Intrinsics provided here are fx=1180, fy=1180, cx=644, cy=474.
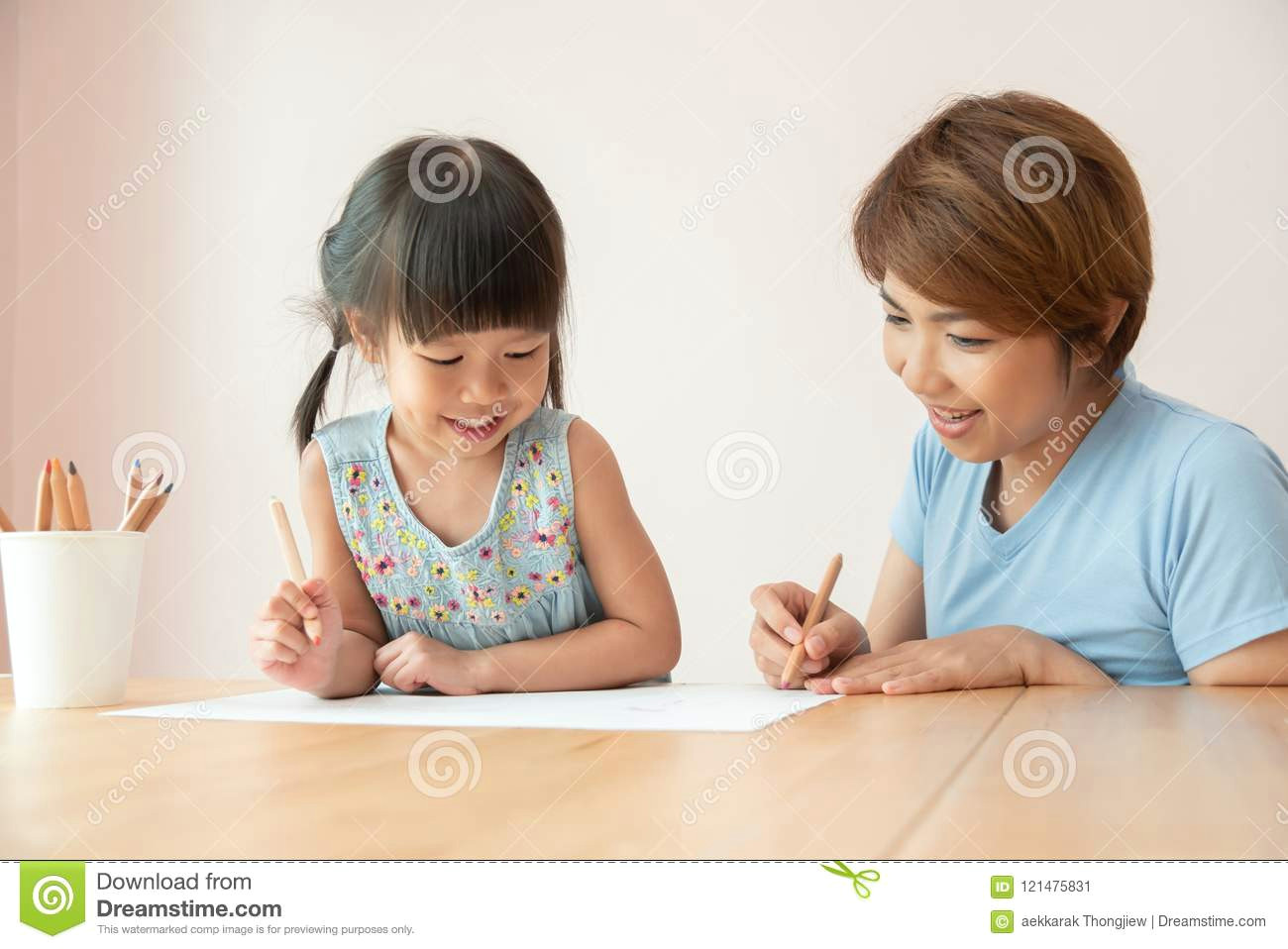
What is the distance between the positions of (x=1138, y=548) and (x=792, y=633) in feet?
0.90

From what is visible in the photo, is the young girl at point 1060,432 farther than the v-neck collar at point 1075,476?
No

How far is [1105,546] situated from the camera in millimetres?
868

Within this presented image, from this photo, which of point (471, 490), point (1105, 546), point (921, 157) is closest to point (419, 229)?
point (471, 490)

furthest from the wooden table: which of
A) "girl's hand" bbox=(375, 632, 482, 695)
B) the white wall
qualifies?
the white wall

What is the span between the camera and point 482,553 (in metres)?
0.98

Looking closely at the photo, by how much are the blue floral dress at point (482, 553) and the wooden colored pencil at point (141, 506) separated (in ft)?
0.81

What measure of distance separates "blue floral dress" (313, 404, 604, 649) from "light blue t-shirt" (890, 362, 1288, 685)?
33cm

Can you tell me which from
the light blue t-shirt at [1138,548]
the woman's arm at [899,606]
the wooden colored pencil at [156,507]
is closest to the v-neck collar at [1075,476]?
the light blue t-shirt at [1138,548]

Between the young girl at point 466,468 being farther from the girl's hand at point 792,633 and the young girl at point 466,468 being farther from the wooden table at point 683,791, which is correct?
the wooden table at point 683,791

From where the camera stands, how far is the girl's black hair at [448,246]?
88 cm

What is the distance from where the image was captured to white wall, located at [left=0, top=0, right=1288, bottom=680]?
178cm

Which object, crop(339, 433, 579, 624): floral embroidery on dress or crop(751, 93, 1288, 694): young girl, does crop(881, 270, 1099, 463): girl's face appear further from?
crop(339, 433, 579, 624): floral embroidery on dress

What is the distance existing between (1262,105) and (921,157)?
1050 millimetres

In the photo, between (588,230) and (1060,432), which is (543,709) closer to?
(1060,432)
